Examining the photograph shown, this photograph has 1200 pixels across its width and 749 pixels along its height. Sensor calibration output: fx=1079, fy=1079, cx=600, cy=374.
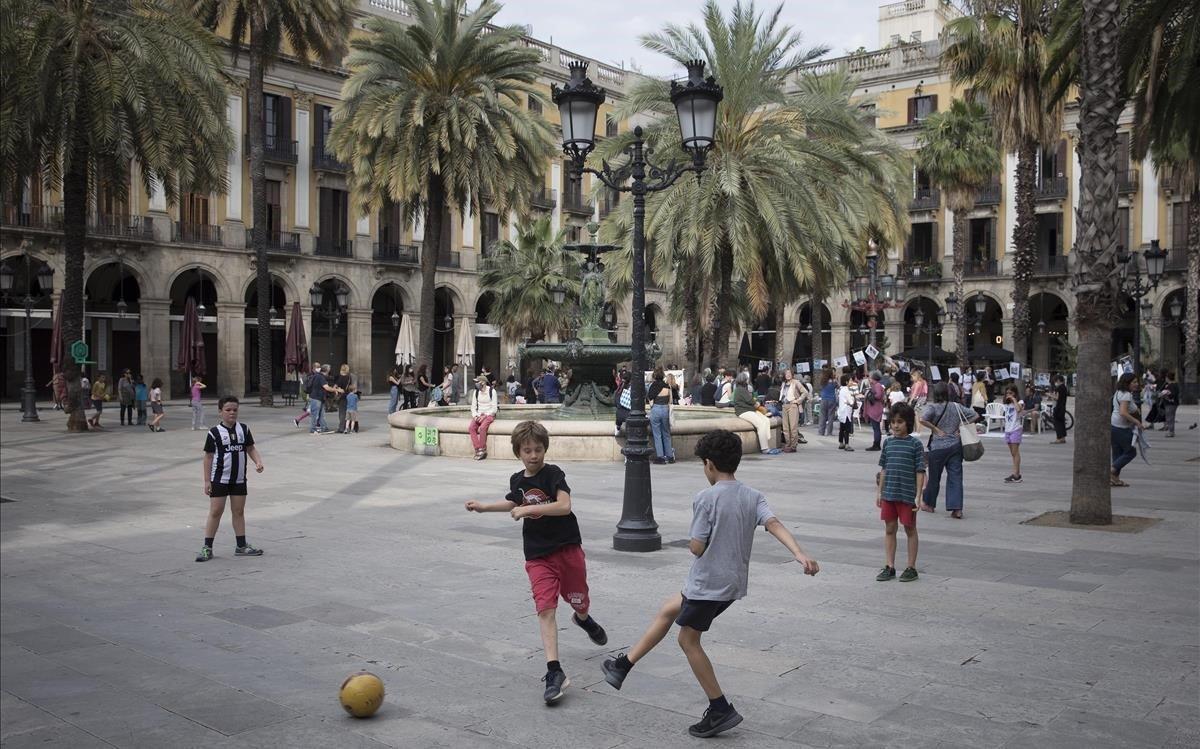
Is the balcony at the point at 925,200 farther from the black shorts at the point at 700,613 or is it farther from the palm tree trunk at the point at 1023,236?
the black shorts at the point at 700,613

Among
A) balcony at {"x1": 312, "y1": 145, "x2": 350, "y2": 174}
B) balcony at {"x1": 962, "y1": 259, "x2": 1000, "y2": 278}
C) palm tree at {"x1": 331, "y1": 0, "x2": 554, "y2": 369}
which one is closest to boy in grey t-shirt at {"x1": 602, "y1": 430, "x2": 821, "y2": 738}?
palm tree at {"x1": 331, "y1": 0, "x2": 554, "y2": 369}

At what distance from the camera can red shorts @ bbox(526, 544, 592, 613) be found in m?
5.43

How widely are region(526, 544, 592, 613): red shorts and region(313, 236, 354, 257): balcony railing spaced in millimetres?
39339

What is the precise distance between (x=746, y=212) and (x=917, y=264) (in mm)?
32595

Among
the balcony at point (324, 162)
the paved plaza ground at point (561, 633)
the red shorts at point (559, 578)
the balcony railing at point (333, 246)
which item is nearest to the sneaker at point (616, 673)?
the paved plaza ground at point (561, 633)

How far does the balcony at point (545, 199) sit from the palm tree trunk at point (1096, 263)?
134 ft

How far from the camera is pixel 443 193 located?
96.2 ft

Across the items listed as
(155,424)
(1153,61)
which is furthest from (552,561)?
(155,424)

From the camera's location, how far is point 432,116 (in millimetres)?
28188

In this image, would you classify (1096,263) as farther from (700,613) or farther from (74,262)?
(74,262)

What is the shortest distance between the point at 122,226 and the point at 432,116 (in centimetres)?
1483

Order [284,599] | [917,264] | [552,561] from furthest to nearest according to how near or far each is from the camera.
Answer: [917,264] < [284,599] < [552,561]

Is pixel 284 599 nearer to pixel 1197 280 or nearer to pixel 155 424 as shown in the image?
pixel 155 424

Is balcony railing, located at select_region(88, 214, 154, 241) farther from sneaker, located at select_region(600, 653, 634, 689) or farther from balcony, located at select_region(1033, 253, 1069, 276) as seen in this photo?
balcony, located at select_region(1033, 253, 1069, 276)
